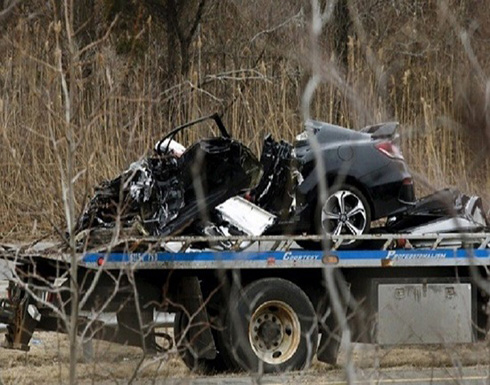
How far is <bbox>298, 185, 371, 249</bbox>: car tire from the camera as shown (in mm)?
13938

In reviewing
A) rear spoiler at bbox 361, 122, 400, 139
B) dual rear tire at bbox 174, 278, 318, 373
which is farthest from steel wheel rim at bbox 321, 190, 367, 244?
rear spoiler at bbox 361, 122, 400, 139

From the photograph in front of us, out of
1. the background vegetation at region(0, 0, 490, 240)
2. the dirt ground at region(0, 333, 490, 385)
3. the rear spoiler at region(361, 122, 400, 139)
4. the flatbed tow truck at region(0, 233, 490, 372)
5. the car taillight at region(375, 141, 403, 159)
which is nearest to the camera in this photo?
the rear spoiler at region(361, 122, 400, 139)

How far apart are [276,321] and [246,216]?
3.32 feet

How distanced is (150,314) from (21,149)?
224 inches

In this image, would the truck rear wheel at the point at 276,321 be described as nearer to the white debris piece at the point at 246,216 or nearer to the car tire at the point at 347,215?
the white debris piece at the point at 246,216

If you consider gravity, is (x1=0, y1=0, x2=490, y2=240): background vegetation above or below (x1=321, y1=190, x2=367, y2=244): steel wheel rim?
above

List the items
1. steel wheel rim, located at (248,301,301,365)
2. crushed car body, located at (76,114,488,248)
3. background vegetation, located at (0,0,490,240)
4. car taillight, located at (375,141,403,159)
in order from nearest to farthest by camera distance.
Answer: crushed car body, located at (76,114,488,248) → steel wheel rim, located at (248,301,301,365) → car taillight, located at (375,141,403,159) → background vegetation, located at (0,0,490,240)

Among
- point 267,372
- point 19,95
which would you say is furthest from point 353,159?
point 19,95

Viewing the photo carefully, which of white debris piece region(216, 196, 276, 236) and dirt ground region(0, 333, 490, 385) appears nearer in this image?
dirt ground region(0, 333, 490, 385)

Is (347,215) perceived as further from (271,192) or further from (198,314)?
(198,314)

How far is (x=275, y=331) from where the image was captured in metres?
13.6

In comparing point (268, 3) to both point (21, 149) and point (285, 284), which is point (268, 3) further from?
point (285, 284)

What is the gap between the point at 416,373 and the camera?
13836mm

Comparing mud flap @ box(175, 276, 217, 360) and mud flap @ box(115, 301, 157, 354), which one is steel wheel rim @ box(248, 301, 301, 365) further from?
mud flap @ box(115, 301, 157, 354)
